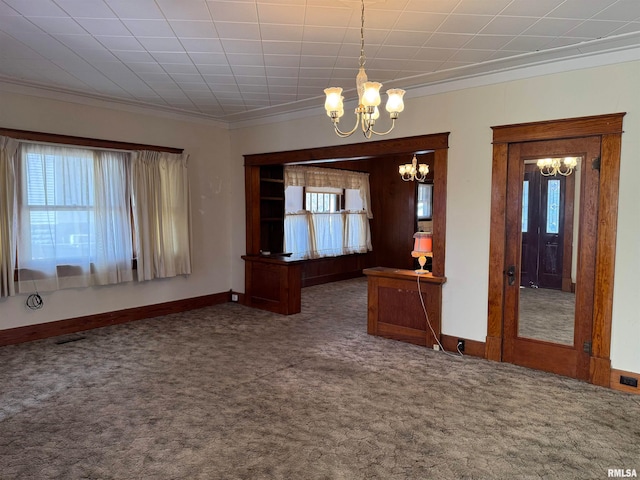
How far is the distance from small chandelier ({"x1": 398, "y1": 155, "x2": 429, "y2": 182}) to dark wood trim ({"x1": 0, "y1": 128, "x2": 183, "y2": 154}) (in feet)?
13.9

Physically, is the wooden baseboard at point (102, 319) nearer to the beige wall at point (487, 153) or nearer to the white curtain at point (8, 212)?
the white curtain at point (8, 212)

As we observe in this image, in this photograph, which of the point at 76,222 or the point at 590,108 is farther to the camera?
Answer: the point at 76,222

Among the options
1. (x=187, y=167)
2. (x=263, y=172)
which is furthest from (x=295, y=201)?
(x=187, y=167)

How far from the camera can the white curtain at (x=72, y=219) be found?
455 centimetres

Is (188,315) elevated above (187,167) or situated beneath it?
situated beneath

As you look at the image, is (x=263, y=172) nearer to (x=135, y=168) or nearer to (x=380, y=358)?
(x=135, y=168)

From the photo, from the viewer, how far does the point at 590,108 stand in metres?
3.53

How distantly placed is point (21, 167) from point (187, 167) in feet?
6.71

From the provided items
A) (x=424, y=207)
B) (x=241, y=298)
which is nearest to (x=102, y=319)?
(x=241, y=298)

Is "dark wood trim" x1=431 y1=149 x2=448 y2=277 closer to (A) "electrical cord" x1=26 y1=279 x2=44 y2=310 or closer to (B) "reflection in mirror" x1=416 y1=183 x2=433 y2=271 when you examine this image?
(A) "electrical cord" x1=26 y1=279 x2=44 y2=310

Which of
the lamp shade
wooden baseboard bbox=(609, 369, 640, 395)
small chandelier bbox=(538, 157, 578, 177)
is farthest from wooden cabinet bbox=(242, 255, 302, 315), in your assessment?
wooden baseboard bbox=(609, 369, 640, 395)

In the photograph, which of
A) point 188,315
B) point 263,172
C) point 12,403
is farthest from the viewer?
point 263,172

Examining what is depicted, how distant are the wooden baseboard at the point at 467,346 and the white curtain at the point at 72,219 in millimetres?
3948

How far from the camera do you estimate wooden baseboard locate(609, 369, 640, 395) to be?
337 cm
